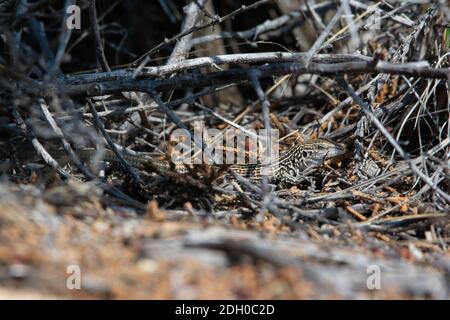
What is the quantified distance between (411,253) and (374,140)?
1271 millimetres

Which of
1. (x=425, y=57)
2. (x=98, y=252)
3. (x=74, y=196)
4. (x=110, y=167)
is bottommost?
(x=98, y=252)

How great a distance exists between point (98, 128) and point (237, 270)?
157 centimetres

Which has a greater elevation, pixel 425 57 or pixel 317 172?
pixel 425 57

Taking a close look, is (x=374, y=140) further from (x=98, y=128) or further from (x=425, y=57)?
(x=98, y=128)

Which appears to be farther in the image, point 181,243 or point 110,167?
point 110,167

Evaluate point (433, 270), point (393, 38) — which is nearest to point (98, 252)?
point (433, 270)

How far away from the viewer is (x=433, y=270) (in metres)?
2.46

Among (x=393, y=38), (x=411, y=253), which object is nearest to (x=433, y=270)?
(x=411, y=253)

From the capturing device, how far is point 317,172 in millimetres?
3816
